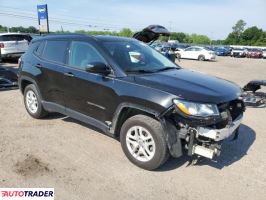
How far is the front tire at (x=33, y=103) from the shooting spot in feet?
19.7

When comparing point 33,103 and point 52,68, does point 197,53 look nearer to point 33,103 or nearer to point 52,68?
point 33,103

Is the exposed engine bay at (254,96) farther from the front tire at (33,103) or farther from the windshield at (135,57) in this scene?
the front tire at (33,103)

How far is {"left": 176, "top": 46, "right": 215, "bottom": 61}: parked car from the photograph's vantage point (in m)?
30.8

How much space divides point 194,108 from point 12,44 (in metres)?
14.5

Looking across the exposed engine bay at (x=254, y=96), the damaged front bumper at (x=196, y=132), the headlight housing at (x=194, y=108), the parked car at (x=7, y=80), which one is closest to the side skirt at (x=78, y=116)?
the damaged front bumper at (x=196, y=132)

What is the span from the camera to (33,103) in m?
6.25

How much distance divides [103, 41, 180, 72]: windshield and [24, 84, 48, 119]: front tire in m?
2.07

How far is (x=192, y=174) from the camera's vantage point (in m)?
4.18

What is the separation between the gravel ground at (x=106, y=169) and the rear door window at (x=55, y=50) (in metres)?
1.33

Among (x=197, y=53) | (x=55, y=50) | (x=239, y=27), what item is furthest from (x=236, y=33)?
(x=55, y=50)

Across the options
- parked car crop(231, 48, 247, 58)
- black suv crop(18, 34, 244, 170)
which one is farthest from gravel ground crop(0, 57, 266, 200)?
parked car crop(231, 48, 247, 58)

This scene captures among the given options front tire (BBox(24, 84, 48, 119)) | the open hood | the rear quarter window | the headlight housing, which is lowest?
front tire (BBox(24, 84, 48, 119))

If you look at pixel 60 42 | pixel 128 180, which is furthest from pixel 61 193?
pixel 60 42

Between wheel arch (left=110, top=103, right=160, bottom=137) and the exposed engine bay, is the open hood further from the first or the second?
wheel arch (left=110, top=103, right=160, bottom=137)
